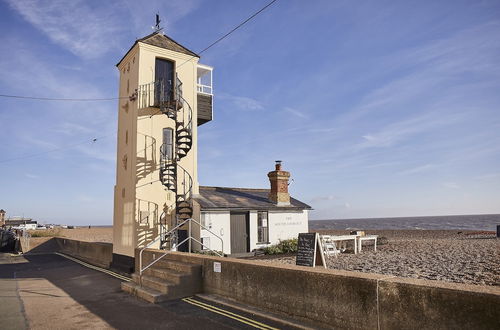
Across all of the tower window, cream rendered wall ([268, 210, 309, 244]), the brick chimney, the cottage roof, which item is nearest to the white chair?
cream rendered wall ([268, 210, 309, 244])

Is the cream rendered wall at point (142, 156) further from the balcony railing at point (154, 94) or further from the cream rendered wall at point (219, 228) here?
the cream rendered wall at point (219, 228)

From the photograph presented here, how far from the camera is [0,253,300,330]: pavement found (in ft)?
22.8

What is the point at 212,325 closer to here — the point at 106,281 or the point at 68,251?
the point at 106,281

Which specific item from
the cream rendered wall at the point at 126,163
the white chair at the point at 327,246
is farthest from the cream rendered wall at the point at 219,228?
the white chair at the point at 327,246

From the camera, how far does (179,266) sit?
33.1ft

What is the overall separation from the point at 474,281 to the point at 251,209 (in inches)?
409

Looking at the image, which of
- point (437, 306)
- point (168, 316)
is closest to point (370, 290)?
point (437, 306)

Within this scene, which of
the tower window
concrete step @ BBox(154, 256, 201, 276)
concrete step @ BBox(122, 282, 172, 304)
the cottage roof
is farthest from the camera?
the cottage roof

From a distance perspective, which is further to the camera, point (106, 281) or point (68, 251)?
point (68, 251)

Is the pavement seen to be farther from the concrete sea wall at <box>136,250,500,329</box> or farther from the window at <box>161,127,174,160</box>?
the window at <box>161,127,174,160</box>

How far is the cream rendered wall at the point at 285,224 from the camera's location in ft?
62.4

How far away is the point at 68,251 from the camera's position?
1021 inches

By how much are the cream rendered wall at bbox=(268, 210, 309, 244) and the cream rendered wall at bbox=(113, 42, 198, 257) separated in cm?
471

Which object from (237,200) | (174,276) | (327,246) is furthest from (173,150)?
(327,246)
